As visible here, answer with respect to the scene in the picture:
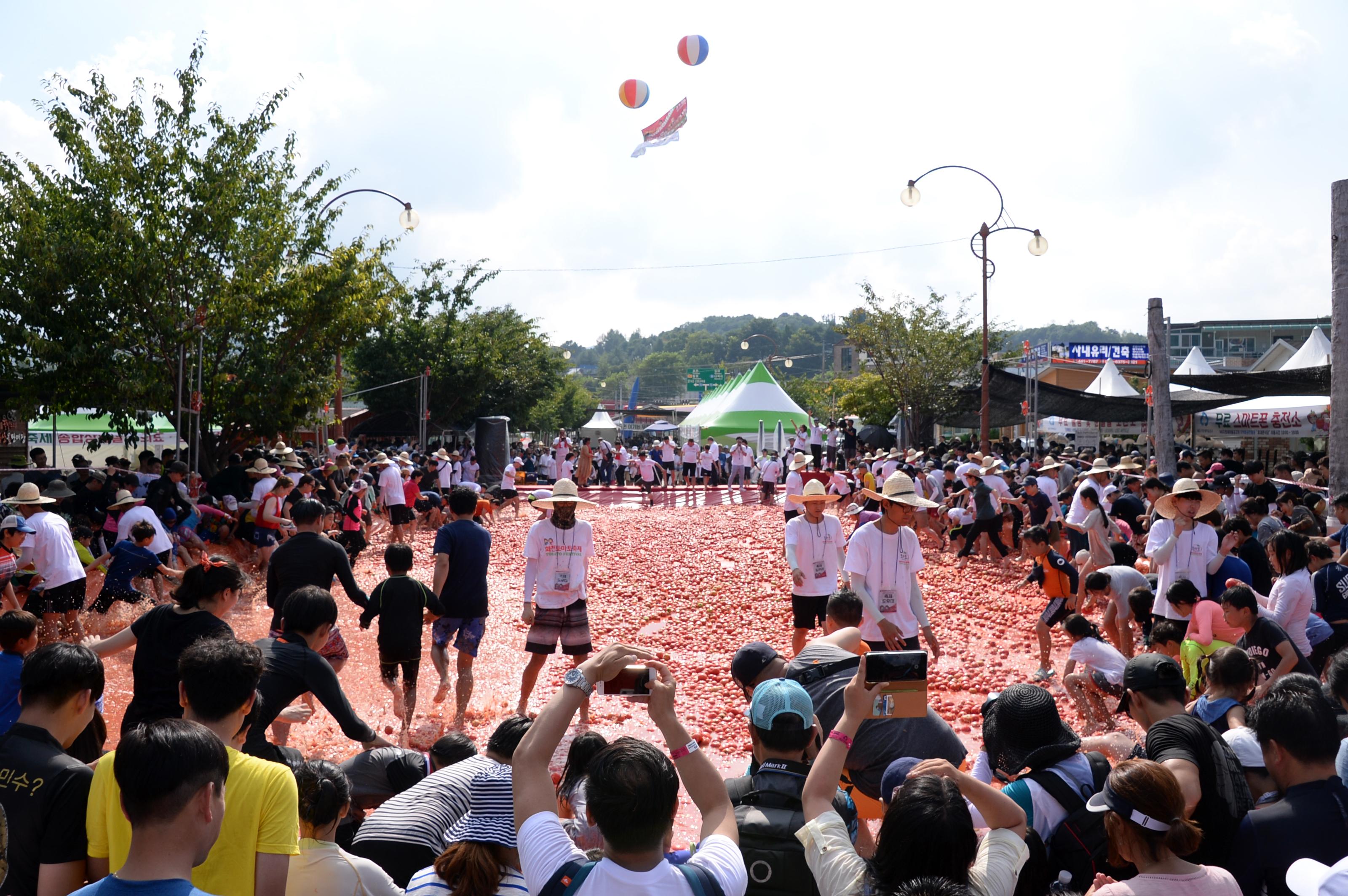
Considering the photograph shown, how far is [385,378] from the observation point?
38.2 m

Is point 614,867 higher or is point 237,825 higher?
point 614,867

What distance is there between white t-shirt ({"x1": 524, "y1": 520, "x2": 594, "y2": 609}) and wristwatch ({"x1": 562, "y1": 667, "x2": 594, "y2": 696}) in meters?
4.68

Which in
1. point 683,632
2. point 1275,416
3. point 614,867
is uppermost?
point 1275,416

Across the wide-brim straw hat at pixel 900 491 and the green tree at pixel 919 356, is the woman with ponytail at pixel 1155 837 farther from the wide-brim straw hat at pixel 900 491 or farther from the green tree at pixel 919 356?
the green tree at pixel 919 356

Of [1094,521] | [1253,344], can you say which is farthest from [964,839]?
[1253,344]

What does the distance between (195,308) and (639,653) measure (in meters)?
16.2

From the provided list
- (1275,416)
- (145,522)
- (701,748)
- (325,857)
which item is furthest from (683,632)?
(1275,416)

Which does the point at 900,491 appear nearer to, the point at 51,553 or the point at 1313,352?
the point at 51,553

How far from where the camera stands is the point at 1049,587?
9.32 m

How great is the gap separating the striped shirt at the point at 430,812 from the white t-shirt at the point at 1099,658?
523cm

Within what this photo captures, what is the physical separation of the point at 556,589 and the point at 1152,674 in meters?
4.68

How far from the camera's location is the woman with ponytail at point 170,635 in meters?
4.59

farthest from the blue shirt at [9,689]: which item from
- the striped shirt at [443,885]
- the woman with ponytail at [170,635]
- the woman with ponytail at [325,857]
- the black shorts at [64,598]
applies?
the black shorts at [64,598]

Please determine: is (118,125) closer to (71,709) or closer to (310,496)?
(310,496)
